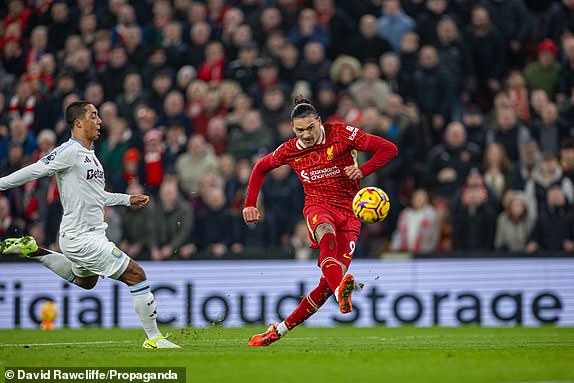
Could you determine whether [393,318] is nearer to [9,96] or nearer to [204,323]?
[204,323]

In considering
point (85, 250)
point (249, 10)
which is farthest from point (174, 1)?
point (85, 250)

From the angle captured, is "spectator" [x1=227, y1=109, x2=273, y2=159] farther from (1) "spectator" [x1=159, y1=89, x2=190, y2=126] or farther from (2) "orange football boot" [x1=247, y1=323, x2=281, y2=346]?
(2) "orange football boot" [x1=247, y1=323, x2=281, y2=346]

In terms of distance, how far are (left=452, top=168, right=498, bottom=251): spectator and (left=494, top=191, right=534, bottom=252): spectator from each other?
0.12m

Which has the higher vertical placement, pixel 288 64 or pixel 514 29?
pixel 514 29

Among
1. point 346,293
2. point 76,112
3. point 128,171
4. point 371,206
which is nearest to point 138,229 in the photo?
point 128,171

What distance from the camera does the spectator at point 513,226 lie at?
18125mm

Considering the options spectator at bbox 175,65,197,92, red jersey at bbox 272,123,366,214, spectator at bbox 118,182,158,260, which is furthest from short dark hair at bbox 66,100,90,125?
spectator at bbox 175,65,197,92

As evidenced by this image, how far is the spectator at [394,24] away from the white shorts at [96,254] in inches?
410

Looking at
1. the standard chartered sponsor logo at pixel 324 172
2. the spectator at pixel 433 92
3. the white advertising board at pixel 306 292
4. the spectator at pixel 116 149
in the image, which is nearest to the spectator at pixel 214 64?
the spectator at pixel 116 149

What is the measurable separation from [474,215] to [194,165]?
194 inches

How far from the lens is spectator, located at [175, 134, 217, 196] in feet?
63.6

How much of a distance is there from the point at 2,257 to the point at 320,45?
686 cm

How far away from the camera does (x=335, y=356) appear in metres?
11.3

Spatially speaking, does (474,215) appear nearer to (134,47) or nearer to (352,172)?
(352,172)
